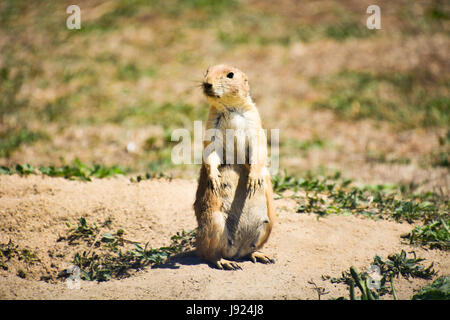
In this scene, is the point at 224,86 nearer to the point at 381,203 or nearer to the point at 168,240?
the point at 168,240

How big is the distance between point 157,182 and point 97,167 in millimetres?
897

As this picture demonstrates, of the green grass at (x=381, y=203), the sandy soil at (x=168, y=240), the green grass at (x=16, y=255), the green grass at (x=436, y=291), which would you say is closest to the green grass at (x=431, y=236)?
the green grass at (x=381, y=203)

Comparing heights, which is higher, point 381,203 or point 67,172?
point 67,172

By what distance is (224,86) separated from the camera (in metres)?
3.51

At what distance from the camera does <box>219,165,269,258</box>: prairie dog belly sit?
367 cm

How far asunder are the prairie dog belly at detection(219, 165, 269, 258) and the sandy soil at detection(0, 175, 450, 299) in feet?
0.88

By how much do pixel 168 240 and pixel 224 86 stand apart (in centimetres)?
151

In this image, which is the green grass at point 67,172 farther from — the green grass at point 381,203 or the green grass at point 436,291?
the green grass at point 436,291

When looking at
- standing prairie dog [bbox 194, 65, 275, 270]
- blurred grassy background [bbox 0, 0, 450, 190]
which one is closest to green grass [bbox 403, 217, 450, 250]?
standing prairie dog [bbox 194, 65, 275, 270]

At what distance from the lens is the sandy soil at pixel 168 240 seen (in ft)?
11.0

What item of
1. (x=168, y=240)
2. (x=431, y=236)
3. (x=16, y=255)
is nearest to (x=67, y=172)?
(x=16, y=255)

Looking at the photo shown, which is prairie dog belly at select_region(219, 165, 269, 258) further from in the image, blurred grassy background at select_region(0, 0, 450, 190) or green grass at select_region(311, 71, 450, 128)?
green grass at select_region(311, 71, 450, 128)
